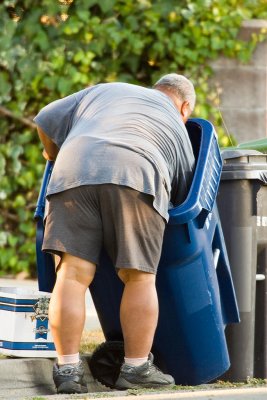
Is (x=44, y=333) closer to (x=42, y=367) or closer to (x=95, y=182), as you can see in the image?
(x=42, y=367)

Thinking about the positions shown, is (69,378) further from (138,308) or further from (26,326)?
(26,326)

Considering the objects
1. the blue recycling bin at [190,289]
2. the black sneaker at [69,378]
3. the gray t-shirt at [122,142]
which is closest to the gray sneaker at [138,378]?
the black sneaker at [69,378]

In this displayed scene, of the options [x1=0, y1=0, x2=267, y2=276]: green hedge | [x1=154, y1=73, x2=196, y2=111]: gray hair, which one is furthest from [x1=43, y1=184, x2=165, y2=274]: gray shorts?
[x1=0, y1=0, x2=267, y2=276]: green hedge

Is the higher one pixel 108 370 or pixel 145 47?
pixel 145 47

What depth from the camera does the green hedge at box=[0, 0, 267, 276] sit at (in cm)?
848

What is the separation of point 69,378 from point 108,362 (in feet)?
1.76

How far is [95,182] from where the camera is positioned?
453cm

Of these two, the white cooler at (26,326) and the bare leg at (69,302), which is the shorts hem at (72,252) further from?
the white cooler at (26,326)

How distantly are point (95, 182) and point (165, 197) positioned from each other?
0.31m

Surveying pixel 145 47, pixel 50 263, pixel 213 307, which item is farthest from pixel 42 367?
pixel 145 47

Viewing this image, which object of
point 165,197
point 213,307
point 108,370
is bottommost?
point 108,370

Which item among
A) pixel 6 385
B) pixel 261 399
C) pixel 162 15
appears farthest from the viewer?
pixel 162 15

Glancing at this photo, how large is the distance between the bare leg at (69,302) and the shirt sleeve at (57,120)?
639mm

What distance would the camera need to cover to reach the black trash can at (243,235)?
553 centimetres
